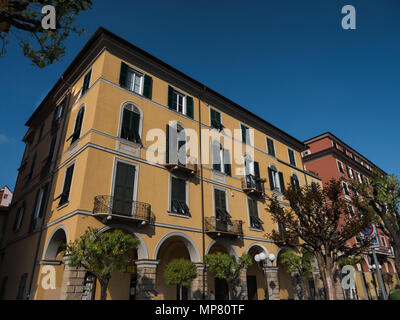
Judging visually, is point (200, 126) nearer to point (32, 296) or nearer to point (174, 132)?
point (174, 132)

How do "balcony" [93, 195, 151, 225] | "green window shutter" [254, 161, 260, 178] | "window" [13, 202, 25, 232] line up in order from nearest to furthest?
"balcony" [93, 195, 151, 225] → "window" [13, 202, 25, 232] → "green window shutter" [254, 161, 260, 178]

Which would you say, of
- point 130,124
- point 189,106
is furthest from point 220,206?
point 130,124

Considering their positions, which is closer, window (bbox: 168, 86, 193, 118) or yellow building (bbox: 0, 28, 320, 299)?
yellow building (bbox: 0, 28, 320, 299)

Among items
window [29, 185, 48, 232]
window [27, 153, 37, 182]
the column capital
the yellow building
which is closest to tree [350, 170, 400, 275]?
the yellow building

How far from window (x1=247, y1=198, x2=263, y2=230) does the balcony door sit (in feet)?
32.4

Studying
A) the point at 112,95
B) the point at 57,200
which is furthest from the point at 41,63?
the point at 57,200

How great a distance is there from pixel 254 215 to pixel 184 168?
24.6 ft

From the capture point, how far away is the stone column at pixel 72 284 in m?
11.0

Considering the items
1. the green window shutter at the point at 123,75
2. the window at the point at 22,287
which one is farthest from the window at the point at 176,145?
the window at the point at 22,287

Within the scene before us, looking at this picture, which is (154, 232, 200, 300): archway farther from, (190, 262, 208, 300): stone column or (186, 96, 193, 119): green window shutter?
(186, 96, 193, 119): green window shutter

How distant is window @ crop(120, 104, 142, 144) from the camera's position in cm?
1540

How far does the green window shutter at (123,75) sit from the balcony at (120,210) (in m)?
6.99

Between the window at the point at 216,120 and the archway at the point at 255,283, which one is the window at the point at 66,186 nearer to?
the window at the point at 216,120

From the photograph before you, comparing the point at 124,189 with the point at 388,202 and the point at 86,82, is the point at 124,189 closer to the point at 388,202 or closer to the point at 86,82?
the point at 86,82
